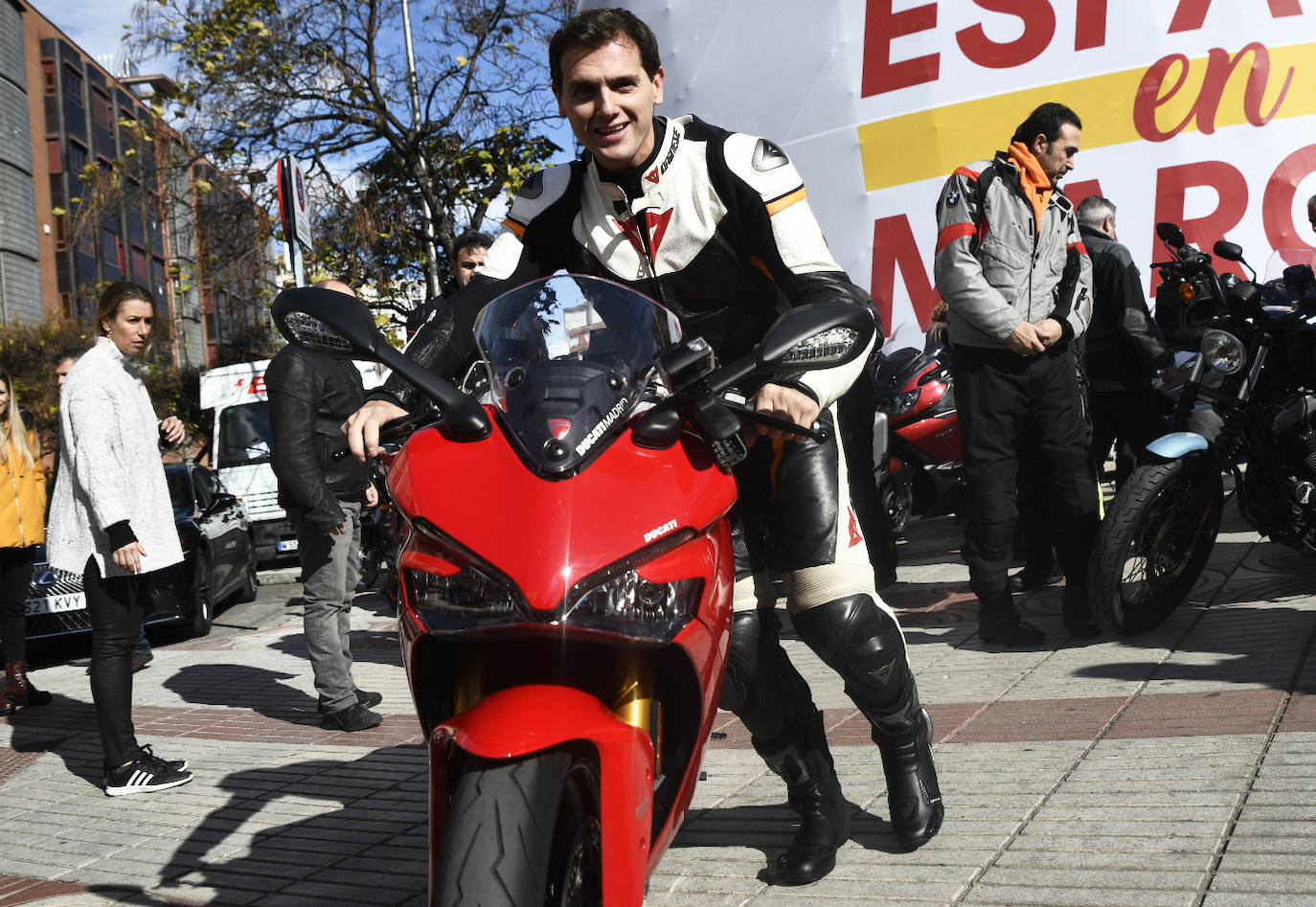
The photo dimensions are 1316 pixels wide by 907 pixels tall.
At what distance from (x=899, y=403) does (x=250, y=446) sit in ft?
34.8

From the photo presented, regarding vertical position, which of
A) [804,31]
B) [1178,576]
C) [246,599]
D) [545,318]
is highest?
[804,31]

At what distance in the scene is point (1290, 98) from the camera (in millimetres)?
9523

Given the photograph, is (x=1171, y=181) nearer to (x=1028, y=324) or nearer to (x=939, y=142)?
(x=939, y=142)

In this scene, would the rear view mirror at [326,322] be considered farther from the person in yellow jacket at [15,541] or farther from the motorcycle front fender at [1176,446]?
the person in yellow jacket at [15,541]

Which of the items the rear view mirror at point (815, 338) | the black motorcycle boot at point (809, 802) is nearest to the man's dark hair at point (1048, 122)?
the black motorcycle boot at point (809, 802)

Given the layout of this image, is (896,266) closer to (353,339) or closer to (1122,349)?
(1122,349)

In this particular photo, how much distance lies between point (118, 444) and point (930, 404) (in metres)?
5.54

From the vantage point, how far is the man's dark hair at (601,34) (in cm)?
272

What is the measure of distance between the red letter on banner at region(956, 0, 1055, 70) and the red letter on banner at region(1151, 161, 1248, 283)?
1.41 m

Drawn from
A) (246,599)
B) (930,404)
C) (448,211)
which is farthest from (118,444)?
(448,211)

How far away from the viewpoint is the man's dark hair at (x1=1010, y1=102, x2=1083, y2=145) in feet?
17.9

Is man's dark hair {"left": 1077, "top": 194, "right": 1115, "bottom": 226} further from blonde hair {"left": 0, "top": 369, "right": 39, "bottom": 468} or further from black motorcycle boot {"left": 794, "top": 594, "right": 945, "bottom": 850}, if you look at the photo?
blonde hair {"left": 0, "top": 369, "right": 39, "bottom": 468}

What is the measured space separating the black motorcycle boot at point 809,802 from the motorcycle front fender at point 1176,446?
2.61 metres

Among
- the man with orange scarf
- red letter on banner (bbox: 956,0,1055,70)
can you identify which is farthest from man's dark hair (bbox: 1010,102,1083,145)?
red letter on banner (bbox: 956,0,1055,70)
